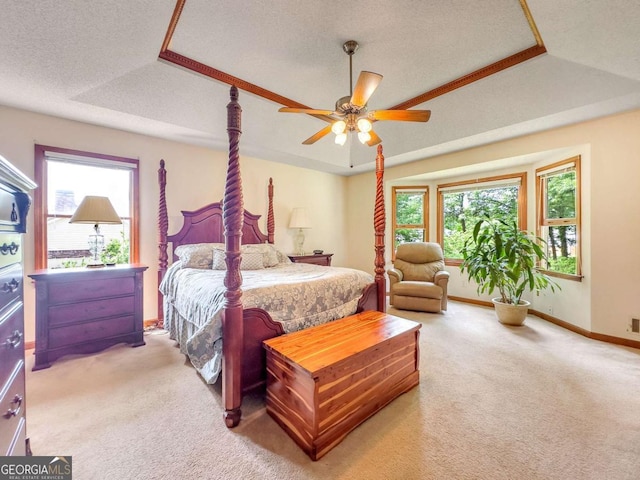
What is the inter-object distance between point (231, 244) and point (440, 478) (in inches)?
67.1

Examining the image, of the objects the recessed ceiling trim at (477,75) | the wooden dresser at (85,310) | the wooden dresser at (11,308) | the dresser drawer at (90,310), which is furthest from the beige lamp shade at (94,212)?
the recessed ceiling trim at (477,75)

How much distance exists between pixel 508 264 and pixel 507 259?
0.07 metres

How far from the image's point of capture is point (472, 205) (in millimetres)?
4805

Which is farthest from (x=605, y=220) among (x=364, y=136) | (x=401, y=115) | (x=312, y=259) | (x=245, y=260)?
(x=245, y=260)

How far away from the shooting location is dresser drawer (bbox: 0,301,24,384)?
0.92 m

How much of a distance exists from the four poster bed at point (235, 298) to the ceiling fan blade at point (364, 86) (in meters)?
0.82

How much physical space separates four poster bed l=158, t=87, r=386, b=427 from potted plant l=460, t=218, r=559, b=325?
1841mm

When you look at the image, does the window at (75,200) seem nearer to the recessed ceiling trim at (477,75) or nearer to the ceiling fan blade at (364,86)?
the ceiling fan blade at (364,86)

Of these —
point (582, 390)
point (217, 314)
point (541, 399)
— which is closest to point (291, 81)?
point (217, 314)

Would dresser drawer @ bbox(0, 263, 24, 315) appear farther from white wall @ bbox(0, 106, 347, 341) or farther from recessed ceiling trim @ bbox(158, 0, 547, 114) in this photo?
white wall @ bbox(0, 106, 347, 341)

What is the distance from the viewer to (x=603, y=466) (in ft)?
4.67

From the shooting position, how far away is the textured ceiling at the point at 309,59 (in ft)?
6.33

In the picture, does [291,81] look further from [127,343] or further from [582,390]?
[582,390]

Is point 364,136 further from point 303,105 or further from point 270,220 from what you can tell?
point 270,220
